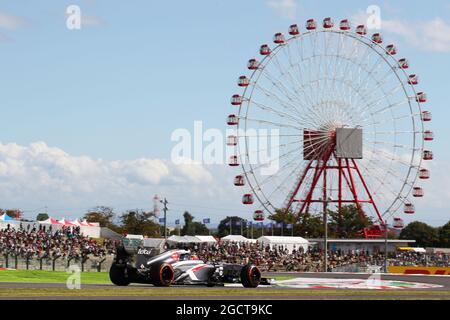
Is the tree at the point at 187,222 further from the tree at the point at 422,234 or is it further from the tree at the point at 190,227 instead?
the tree at the point at 422,234

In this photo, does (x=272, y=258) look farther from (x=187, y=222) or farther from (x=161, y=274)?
→ (x=187, y=222)

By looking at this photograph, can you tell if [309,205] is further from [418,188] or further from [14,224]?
[14,224]

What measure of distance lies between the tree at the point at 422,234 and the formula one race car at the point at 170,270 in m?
130

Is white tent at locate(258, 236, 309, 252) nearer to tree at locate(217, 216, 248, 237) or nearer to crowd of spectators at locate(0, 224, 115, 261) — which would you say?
crowd of spectators at locate(0, 224, 115, 261)

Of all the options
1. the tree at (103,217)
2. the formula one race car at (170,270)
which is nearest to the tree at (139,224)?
the tree at (103,217)

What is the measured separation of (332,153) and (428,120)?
1126cm

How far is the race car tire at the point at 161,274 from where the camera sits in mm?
30797

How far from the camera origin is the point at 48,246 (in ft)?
184

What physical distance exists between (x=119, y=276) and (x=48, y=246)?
1015 inches

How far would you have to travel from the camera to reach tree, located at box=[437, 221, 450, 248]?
495 ft

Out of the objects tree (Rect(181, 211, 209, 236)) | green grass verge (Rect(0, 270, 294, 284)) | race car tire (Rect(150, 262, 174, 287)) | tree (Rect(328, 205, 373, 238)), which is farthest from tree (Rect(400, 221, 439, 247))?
race car tire (Rect(150, 262, 174, 287))

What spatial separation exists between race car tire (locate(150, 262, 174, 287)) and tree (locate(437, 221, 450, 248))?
126 m
